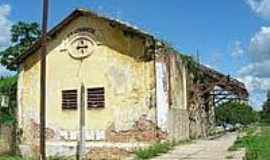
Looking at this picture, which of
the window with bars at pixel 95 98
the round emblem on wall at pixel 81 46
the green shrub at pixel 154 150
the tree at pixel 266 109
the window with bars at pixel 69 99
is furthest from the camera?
the tree at pixel 266 109

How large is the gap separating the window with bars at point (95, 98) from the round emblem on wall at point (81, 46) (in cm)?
160

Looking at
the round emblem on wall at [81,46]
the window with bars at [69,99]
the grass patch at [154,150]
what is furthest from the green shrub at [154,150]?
the round emblem on wall at [81,46]

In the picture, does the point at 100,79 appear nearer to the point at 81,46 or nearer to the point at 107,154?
the point at 81,46

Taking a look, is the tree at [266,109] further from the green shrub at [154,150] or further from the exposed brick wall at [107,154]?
the green shrub at [154,150]

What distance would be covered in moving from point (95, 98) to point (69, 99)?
1.40 m

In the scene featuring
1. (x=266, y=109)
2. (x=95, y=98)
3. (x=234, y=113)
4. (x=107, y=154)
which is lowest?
(x=107, y=154)

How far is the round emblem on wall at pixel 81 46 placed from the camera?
23.8 m

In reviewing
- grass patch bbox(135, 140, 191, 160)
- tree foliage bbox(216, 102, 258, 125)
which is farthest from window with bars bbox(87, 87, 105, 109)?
tree foliage bbox(216, 102, 258, 125)

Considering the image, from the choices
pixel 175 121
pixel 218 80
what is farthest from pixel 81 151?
pixel 218 80

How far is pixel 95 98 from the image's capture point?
23.4m

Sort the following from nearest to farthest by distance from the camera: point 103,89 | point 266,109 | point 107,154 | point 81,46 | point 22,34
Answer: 1. point 107,154
2. point 103,89
3. point 81,46
4. point 22,34
5. point 266,109

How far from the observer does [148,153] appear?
62.0ft

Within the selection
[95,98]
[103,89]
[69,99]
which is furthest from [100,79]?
[69,99]

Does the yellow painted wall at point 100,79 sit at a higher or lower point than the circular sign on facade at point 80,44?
lower
